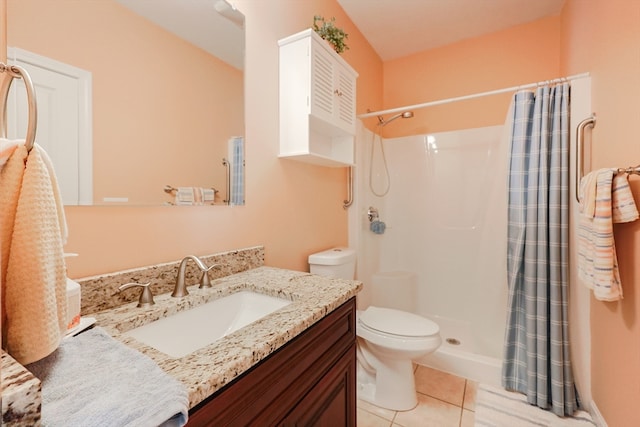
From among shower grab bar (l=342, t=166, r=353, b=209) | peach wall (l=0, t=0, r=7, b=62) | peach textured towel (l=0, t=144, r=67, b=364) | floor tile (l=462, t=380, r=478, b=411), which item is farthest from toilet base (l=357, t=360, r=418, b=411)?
peach wall (l=0, t=0, r=7, b=62)

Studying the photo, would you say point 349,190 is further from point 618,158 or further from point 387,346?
point 618,158

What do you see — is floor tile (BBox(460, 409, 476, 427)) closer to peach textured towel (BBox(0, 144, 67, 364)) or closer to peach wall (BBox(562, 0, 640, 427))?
peach wall (BBox(562, 0, 640, 427))

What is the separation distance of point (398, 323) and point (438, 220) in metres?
1.21

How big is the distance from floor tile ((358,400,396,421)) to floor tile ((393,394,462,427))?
32 millimetres

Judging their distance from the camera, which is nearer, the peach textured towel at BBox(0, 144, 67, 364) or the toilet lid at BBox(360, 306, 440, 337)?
the peach textured towel at BBox(0, 144, 67, 364)

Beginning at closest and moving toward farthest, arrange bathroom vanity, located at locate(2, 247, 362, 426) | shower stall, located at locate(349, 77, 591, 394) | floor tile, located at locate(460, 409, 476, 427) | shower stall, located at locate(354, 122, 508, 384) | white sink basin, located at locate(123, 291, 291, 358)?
bathroom vanity, located at locate(2, 247, 362, 426), white sink basin, located at locate(123, 291, 291, 358), floor tile, located at locate(460, 409, 476, 427), shower stall, located at locate(349, 77, 591, 394), shower stall, located at locate(354, 122, 508, 384)

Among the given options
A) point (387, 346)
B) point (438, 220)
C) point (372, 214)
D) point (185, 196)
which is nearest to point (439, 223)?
point (438, 220)

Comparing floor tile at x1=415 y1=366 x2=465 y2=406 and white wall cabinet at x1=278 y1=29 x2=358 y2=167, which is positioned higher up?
white wall cabinet at x1=278 y1=29 x2=358 y2=167

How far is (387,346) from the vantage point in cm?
→ 149

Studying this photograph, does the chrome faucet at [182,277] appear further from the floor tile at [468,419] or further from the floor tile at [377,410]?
the floor tile at [468,419]

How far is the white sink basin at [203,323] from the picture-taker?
2.65 feet

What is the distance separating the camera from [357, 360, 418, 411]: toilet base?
61.6 inches

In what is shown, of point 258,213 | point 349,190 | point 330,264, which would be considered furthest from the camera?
point 349,190

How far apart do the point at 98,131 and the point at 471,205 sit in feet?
8.00
